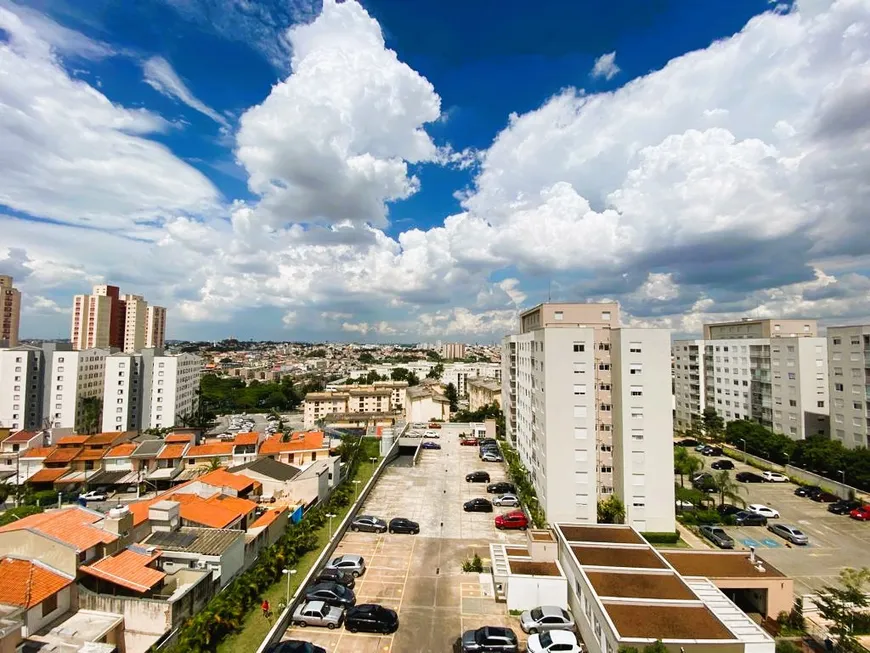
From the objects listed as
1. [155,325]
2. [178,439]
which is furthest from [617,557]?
[155,325]

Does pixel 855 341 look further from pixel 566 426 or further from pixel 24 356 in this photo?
pixel 24 356

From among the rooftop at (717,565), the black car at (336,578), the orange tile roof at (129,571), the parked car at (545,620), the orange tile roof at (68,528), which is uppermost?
the orange tile roof at (68,528)

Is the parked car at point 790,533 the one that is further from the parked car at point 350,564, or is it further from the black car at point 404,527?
the parked car at point 350,564

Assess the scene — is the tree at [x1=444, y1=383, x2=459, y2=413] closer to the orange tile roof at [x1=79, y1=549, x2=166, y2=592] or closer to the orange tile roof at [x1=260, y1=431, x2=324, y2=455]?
the orange tile roof at [x1=260, y1=431, x2=324, y2=455]

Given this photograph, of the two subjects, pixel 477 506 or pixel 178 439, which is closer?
pixel 477 506

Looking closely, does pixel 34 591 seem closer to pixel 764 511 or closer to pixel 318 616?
pixel 318 616

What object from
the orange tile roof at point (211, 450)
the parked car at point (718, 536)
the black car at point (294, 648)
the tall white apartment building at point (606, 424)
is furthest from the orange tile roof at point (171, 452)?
the parked car at point (718, 536)

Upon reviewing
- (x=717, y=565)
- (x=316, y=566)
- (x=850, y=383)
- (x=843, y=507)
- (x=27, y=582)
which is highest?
(x=850, y=383)
